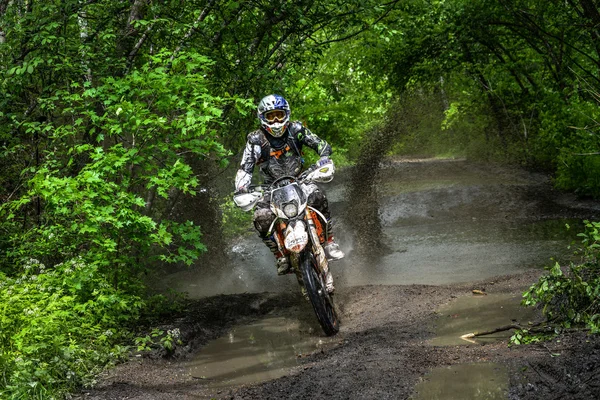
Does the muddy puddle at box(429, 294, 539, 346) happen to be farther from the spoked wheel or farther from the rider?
the rider

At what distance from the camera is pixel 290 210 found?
8133 mm

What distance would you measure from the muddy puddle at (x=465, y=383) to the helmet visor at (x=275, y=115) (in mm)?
4243

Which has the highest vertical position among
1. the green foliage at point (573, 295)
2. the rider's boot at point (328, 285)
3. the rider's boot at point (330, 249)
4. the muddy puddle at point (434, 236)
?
the rider's boot at point (330, 249)

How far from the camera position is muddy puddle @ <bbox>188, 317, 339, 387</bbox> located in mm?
6992

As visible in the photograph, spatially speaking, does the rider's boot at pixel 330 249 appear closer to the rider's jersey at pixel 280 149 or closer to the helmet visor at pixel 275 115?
the rider's jersey at pixel 280 149

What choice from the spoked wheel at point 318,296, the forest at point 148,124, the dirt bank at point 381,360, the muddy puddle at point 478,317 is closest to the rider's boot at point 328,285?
the spoked wheel at point 318,296

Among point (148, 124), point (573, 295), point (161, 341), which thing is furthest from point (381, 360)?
point (148, 124)

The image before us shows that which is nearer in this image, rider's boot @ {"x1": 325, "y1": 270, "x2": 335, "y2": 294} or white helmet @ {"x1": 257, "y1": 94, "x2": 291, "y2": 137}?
rider's boot @ {"x1": 325, "y1": 270, "x2": 335, "y2": 294}

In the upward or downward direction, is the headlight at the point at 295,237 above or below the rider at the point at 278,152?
below

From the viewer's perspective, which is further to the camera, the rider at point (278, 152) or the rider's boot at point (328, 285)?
the rider at point (278, 152)

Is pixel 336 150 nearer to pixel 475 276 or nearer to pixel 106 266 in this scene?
pixel 475 276

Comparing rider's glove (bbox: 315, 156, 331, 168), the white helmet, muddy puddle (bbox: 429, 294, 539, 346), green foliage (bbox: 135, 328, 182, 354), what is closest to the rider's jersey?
the white helmet

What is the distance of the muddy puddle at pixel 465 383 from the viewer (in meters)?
4.84

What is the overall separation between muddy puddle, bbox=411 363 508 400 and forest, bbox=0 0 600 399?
90cm
